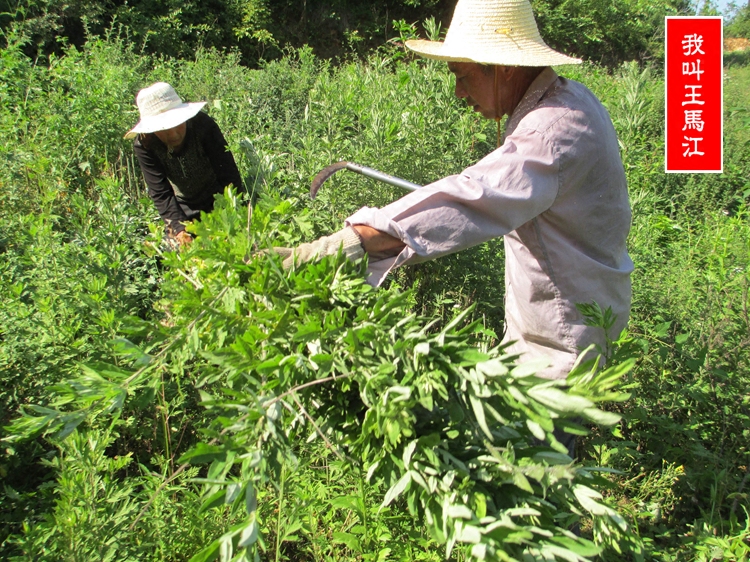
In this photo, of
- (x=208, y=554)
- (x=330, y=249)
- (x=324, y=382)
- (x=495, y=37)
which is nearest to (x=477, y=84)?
(x=495, y=37)

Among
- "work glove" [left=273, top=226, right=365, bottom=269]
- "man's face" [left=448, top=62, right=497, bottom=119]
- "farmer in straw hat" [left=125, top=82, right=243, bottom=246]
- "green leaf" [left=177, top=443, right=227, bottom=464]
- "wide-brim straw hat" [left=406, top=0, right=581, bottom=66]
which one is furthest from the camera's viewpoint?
"farmer in straw hat" [left=125, top=82, right=243, bottom=246]

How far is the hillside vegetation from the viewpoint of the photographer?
113 centimetres

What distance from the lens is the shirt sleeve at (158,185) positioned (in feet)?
12.6

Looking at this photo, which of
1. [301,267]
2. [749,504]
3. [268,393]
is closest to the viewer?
[268,393]

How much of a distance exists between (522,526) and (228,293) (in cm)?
81

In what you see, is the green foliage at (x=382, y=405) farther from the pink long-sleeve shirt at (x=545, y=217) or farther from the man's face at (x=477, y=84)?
the man's face at (x=477, y=84)

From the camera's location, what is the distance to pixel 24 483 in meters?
2.42

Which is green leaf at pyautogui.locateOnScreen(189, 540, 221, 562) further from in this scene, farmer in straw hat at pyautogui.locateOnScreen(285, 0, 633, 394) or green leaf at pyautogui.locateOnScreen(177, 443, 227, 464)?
farmer in straw hat at pyautogui.locateOnScreen(285, 0, 633, 394)

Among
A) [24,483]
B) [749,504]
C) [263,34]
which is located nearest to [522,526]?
[749,504]

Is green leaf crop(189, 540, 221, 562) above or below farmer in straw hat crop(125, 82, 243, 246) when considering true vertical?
below

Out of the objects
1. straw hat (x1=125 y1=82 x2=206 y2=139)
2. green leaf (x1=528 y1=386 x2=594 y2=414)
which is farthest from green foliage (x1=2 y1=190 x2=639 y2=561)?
straw hat (x1=125 y1=82 x2=206 y2=139)

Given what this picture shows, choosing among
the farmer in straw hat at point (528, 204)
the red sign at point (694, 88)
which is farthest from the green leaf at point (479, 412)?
the red sign at point (694, 88)

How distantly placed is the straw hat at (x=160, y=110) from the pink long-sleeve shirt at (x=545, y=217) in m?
2.43

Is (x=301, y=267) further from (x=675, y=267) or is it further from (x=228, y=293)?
(x=675, y=267)
